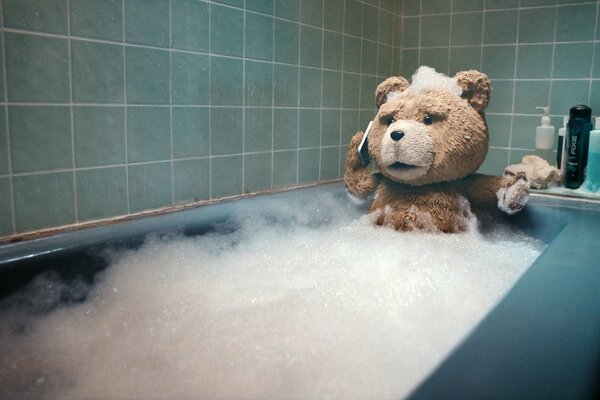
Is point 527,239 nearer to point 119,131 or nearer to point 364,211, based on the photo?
point 364,211

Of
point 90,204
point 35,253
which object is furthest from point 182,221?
point 35,253

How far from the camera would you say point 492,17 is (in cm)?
243

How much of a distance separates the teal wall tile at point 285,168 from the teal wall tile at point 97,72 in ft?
2.28

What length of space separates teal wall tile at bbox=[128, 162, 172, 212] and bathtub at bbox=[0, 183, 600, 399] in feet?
0.22

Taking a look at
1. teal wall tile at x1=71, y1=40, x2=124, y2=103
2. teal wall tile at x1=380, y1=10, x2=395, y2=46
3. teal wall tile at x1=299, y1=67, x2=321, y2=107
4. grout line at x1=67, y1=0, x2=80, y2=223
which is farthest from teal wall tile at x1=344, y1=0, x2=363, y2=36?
grout line at x1=67, y1=0, x2=80, y2=223

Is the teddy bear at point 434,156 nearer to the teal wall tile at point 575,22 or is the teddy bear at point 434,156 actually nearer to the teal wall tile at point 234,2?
the teal wall tile at point 234,2

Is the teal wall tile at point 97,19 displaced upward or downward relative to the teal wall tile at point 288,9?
downward

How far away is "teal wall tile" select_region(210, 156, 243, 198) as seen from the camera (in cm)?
177

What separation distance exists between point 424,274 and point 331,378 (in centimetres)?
53

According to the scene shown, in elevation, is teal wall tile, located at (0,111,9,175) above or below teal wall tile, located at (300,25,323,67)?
below

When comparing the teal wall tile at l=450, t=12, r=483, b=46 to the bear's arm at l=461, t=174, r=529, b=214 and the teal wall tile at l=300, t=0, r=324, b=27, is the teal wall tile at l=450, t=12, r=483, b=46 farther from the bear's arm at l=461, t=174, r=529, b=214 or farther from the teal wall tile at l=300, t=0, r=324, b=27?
the bear's arm at l=461, t=174, r=529, b=214

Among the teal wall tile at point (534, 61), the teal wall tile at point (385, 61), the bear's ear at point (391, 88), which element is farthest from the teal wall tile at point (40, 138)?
the teal wall tile at point (534, 61)

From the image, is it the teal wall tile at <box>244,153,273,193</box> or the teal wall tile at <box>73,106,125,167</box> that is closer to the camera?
the teal wall tile at <box>73,106,125,167</box>

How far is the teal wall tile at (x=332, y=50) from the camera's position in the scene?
2193mm
